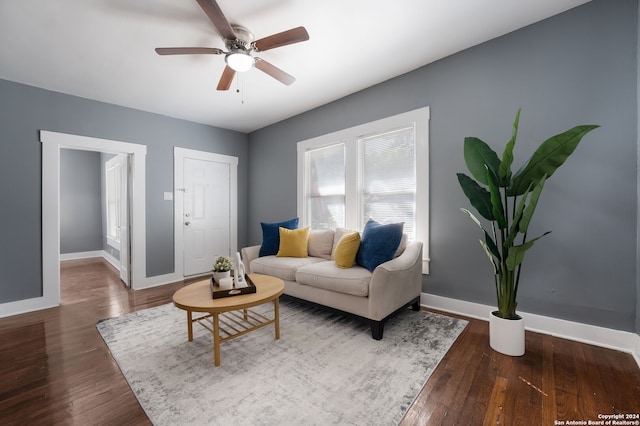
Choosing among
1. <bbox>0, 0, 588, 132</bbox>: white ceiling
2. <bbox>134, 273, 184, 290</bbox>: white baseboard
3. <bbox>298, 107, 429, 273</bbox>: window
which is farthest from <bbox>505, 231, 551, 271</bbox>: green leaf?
<bbox>134, 273, 184, 290</bbox>: white baseboard

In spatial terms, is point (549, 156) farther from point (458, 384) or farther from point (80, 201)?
point (80, 201)

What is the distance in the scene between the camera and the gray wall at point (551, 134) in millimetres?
1957

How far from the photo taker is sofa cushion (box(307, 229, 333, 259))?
334 centimetres

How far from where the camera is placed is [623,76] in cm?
195

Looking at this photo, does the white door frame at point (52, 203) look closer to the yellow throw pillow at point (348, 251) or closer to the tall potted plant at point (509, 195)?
the yellow throw pillow at point (348, 251)

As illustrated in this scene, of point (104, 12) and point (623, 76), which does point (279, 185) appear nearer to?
point (104, 12)

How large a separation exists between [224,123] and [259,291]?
3579 millimetres

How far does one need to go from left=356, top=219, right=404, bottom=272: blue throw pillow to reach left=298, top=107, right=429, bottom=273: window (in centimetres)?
56

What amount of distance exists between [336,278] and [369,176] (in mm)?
1550

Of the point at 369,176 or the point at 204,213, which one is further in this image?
the point at 204,213

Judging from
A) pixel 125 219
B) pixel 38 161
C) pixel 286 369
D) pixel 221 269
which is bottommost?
pixel 286 369

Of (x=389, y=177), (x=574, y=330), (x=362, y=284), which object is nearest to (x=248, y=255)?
(x=362, y=284)

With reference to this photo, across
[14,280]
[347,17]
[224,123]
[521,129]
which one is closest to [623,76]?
[521,129]

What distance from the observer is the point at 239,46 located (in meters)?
2.20
